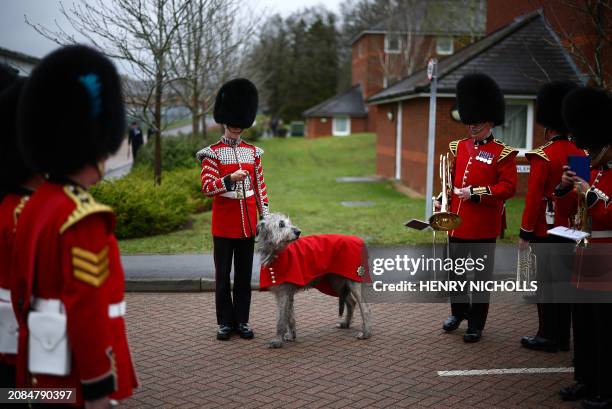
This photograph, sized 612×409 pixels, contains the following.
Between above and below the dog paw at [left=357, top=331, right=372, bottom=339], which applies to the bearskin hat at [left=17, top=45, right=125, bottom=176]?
above

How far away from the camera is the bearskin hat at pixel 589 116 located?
5.03 m

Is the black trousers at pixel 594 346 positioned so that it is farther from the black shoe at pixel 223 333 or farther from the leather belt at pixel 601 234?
the black shoe at pixel 223 333

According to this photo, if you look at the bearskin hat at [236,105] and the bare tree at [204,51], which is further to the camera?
the bare tree at [204,51]

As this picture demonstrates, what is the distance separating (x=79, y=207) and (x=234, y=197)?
396 centimetres

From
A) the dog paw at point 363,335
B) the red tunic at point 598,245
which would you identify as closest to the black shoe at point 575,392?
the red tunic at point 598,245

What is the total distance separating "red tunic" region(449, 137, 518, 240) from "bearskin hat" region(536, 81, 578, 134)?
17.9 inches

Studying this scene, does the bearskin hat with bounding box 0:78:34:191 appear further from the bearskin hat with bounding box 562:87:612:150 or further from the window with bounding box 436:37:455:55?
the window with bounding box 436:37:455:55

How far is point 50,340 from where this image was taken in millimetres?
2822

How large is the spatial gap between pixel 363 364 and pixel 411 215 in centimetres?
905

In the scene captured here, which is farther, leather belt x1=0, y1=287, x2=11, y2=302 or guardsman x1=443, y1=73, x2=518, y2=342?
guardsman x1=443, y1=73, x2=518, y2=342

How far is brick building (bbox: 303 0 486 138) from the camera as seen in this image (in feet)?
144

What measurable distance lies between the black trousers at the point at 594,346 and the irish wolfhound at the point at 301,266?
7.66 feet

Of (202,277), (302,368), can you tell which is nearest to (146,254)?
(202,277)

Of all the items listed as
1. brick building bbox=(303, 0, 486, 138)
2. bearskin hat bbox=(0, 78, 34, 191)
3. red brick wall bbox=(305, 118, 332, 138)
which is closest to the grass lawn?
bearskin hat bbox=(0, 78, 34, 191)
